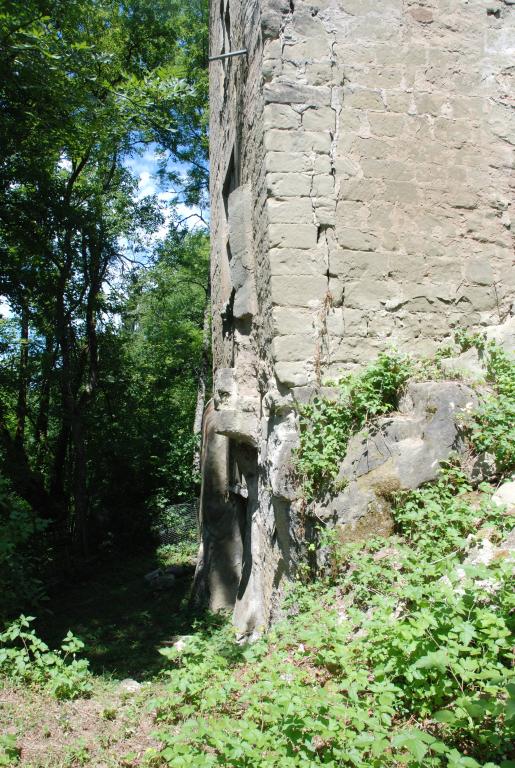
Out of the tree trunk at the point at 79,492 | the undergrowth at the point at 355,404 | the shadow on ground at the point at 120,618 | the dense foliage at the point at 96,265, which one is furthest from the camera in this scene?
the tree trunk at the point at 79,492

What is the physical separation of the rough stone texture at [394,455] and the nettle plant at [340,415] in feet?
0.31

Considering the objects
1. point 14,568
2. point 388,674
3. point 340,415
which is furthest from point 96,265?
point 388,674

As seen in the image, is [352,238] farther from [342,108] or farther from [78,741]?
[78,741]

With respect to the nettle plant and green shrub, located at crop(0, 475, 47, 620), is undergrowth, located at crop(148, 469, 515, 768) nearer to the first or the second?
the nettle plant

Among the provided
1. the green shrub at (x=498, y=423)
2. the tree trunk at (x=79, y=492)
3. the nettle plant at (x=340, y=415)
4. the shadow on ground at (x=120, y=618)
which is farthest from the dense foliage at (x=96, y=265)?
the green shrub at (x=498, y=423)

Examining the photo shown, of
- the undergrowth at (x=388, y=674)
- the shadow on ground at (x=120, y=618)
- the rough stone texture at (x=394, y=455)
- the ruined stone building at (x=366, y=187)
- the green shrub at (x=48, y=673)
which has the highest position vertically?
the ruined stone building at (x=366, y=187)

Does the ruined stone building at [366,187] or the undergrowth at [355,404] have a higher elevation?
the ruined stone building at [366,187]

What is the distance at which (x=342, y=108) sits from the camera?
459cm

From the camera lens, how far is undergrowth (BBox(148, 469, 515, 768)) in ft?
6.59

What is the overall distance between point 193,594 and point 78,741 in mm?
5768

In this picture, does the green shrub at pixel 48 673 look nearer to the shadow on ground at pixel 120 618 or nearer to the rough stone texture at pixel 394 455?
the shadow on ground at pixel 120 618

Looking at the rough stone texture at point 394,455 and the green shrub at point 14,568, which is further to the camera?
the green shrub at point 14,568

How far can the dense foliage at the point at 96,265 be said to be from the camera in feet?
30.1

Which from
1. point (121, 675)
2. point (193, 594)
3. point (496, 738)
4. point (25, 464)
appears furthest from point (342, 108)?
point (25, 464)
